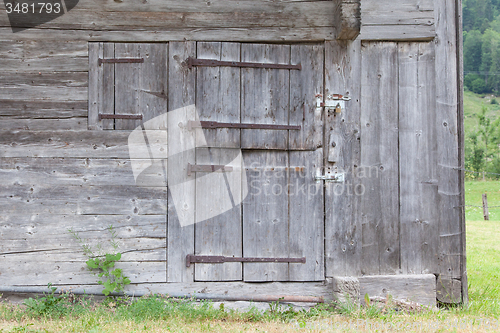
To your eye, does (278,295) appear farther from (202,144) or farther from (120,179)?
(120,179)

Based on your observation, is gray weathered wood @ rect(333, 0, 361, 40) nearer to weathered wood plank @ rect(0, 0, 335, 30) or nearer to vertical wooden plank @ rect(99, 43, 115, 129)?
weathered wood plank @ rect(0, 0, 335, 30)

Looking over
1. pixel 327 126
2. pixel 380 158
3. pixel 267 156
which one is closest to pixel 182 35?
pixel 267 156

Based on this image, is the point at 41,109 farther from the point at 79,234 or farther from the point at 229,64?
the point at 229,64

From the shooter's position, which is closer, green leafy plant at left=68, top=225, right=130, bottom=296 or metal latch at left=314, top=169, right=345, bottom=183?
green leafy plant at left=68, top=225, right=130, bottom=296

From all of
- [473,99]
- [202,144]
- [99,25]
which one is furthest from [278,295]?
[473,99]

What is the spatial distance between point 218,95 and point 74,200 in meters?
1.86

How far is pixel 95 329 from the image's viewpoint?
10.3 ft

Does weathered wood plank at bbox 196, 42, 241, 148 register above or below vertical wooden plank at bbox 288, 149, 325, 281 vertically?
above

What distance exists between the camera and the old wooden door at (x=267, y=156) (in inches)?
156

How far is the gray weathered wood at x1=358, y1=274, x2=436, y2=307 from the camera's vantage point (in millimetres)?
3961

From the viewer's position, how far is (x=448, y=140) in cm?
410

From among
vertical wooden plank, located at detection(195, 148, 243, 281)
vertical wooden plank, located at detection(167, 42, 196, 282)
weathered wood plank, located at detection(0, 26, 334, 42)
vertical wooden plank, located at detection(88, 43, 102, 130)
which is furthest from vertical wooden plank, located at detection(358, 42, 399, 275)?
vertical wooden plank, located at detection(88, 43, 102, 130)

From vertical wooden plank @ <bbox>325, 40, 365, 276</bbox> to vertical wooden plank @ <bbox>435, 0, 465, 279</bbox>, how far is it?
887 mm

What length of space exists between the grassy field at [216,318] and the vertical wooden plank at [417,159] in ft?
2.04
